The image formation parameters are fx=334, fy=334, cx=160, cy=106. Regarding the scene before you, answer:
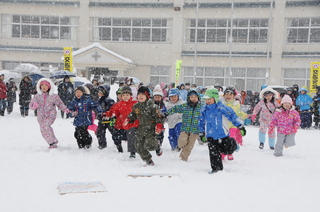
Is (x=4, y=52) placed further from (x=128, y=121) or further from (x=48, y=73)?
(x=128, y=121)

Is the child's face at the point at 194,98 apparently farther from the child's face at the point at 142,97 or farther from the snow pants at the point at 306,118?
the snow pants at the point at 306,118

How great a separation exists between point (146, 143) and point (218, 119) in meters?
1.43

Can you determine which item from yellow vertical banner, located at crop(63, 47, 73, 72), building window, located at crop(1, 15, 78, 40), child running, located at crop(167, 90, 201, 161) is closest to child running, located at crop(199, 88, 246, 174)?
child running, located at crop(167, 90, 201, 161)

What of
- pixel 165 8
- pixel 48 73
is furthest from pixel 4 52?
pixel 165 8

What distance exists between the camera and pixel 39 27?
2928 centimetres

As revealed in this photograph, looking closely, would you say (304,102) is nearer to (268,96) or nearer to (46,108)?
(268,96)

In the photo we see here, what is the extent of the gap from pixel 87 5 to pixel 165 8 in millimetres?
6683

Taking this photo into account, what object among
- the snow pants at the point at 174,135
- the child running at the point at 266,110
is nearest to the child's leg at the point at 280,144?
the child running at the point at 266,110

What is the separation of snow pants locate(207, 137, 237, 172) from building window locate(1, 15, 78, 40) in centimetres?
2548

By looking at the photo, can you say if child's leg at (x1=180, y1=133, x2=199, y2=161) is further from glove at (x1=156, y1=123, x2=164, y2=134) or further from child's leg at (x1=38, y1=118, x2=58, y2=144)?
child's leg at (x1=38, y1=118, x2=58, y2=144)

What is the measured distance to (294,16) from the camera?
86.0ft

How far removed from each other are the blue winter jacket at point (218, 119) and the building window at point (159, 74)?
2245 cm

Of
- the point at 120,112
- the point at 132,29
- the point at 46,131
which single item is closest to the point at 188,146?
the point at 120,112

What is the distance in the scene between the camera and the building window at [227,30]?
27.2 meters
